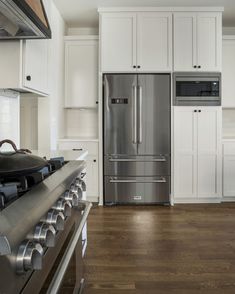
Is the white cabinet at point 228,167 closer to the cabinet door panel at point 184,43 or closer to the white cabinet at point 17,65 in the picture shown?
the cabinet door panel at point 184,43

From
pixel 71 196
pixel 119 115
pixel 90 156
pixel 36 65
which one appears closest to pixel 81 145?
pixel 90 156

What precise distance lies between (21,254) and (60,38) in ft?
13.2

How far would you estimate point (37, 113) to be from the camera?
379cm

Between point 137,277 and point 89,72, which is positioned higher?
point 89,72

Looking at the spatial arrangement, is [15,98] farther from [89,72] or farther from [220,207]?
[220,207]

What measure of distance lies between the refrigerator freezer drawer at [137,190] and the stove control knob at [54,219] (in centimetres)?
319

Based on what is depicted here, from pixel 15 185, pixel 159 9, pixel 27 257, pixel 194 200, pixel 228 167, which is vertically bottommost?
pixel 194 200

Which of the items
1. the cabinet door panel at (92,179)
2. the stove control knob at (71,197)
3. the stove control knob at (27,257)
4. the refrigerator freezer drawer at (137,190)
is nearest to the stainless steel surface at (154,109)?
the refrigerator freezer drawer at (137,190)

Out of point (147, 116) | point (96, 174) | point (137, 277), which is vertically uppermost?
point (147, 116)

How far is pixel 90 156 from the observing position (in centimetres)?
418

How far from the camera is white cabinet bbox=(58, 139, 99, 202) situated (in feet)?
13.7

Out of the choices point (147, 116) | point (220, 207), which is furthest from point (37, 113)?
point (220, 207)

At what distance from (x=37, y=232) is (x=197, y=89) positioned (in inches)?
147

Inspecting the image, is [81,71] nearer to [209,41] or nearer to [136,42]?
[136,42]
